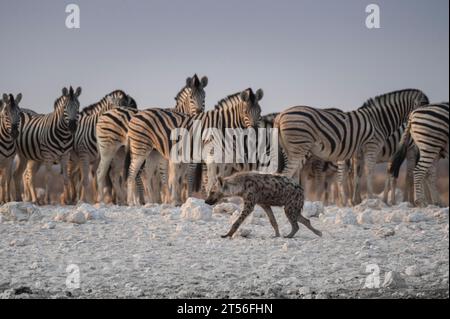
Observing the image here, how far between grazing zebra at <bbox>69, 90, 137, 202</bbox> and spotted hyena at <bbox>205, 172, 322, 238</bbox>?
5832mm

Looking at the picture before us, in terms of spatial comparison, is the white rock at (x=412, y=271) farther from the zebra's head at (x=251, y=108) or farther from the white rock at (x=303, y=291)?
the zebra's head at (x=251, y=108)

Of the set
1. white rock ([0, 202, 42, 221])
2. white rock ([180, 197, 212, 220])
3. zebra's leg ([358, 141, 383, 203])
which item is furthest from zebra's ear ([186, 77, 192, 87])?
white rock ([0, 202, 42, 221])

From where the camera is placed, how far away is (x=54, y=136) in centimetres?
1591

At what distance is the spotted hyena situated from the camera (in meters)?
10.2

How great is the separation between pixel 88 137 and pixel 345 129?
483cm

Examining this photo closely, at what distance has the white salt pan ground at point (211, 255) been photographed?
8312 millimetres

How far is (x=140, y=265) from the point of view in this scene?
8.95 m

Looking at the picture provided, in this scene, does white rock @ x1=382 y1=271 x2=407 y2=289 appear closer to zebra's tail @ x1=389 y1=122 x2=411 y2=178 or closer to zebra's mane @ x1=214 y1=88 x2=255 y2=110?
zebra's mane @ x1=214 y1=88 x2=255 y2=110

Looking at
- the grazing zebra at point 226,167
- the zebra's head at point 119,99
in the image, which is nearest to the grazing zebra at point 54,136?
the zebra's head at point 119,99

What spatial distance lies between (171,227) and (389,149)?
724 centimetres

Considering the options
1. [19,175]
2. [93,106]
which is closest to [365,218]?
[19,175]

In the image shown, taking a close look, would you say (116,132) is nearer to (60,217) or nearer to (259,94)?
(259,94)
